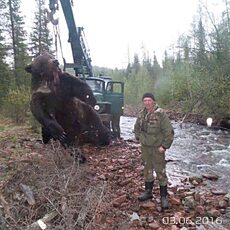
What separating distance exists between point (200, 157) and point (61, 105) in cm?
582

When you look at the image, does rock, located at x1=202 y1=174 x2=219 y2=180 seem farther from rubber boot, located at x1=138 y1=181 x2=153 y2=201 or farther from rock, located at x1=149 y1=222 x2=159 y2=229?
rock, located at x1=149 y1=222 x2=159 y2=229

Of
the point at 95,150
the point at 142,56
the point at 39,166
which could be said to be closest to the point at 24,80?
the point at 95,150

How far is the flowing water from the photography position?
8.00m

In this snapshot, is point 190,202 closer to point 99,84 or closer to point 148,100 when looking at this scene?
point 148,100

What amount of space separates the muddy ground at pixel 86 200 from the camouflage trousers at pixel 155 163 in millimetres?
415

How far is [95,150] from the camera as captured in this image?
9891mm

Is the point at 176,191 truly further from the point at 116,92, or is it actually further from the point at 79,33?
the point at 79,33

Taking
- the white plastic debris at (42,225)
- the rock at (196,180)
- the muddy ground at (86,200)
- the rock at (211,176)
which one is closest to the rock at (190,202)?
the muddy ground at (86,200)

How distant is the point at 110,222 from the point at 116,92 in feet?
26.9

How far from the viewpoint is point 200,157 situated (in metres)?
10.3

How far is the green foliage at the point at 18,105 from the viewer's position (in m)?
14.6

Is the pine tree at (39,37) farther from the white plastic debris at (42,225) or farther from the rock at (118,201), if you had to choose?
the white plastic debris at (42,225)

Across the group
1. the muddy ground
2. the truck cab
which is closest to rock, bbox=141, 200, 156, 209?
the muddy ground
